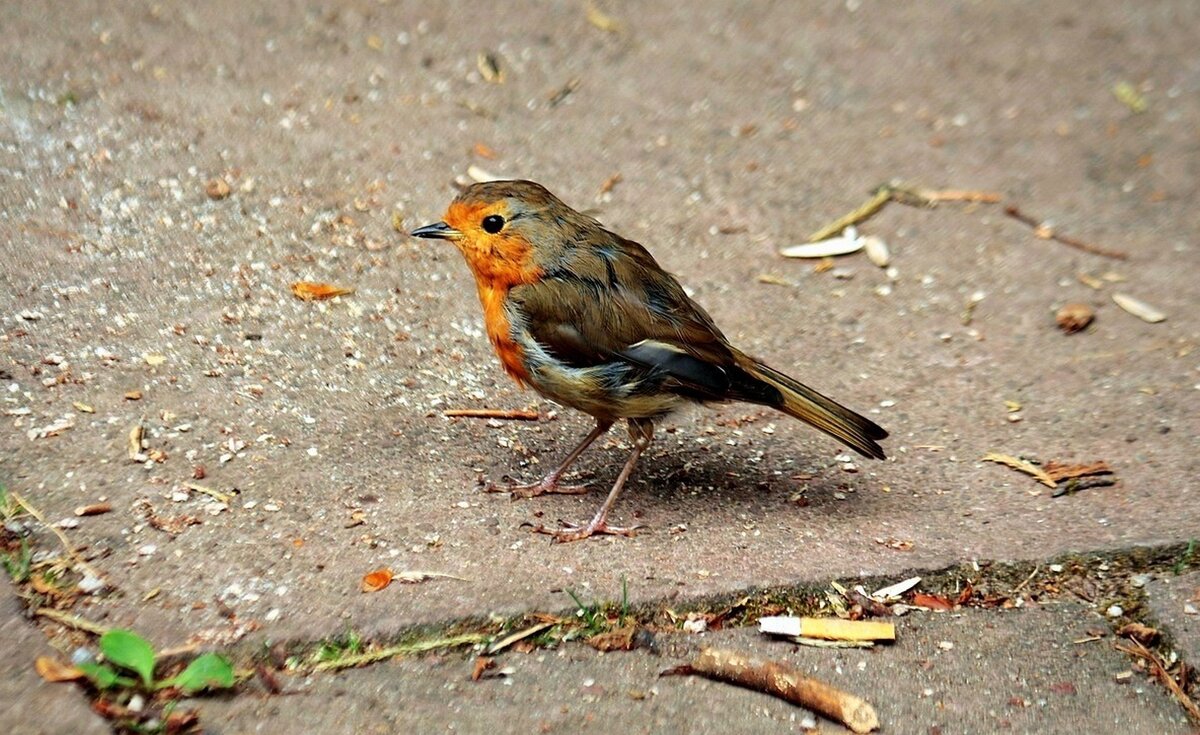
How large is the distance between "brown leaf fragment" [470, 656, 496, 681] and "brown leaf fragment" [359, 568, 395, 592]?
0.33 meters

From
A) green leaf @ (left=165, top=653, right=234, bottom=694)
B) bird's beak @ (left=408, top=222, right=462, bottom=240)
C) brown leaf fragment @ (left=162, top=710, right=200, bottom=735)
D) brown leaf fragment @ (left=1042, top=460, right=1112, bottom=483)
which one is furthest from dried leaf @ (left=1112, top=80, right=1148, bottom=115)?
brown leaf fragment @ (left=162, top=710, right=200, bottom=735)

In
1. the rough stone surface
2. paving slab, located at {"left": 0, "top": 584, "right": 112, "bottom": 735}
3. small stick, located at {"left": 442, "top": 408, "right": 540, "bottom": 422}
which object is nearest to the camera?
paving slab, located at {"left": 0, "top": 584, "right": 112, "bottom": 735}

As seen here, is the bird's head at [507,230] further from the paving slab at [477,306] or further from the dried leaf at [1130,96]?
the dried leaf at [1130,96]

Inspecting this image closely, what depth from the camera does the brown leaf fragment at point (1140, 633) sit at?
9.86ft

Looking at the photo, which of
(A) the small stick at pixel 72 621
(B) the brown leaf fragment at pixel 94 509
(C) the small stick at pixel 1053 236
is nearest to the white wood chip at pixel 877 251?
(C) the small stick at pixel 1053 236

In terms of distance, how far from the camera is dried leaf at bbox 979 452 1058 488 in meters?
3.79

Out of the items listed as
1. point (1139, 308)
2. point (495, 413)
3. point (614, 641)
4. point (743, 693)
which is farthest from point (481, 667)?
point (1139, 308)

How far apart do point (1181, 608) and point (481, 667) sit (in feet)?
5.43

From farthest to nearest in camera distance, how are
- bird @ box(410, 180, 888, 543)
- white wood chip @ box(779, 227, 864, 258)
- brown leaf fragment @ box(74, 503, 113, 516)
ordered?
white wood chip @ box(779, 227, 864, 258)
bird @ box(410, 180, 888, 543)
brown leaf fragment @ box(74, 503, 113, 516)

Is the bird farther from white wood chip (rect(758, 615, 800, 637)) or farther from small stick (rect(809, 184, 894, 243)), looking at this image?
small stick (rect(809, 184, 894, 243))

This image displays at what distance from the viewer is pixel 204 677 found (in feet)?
8.40

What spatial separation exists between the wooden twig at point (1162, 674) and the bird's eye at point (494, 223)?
1.91 m

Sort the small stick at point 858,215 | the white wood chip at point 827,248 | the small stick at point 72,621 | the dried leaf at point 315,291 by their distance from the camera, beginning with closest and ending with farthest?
the small stick at point 72,621, the dried leaf at point 315,291, the white wood chip at point 827,248, the small stick at point 858,215

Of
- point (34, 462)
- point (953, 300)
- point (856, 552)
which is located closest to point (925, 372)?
point (953, 300)
